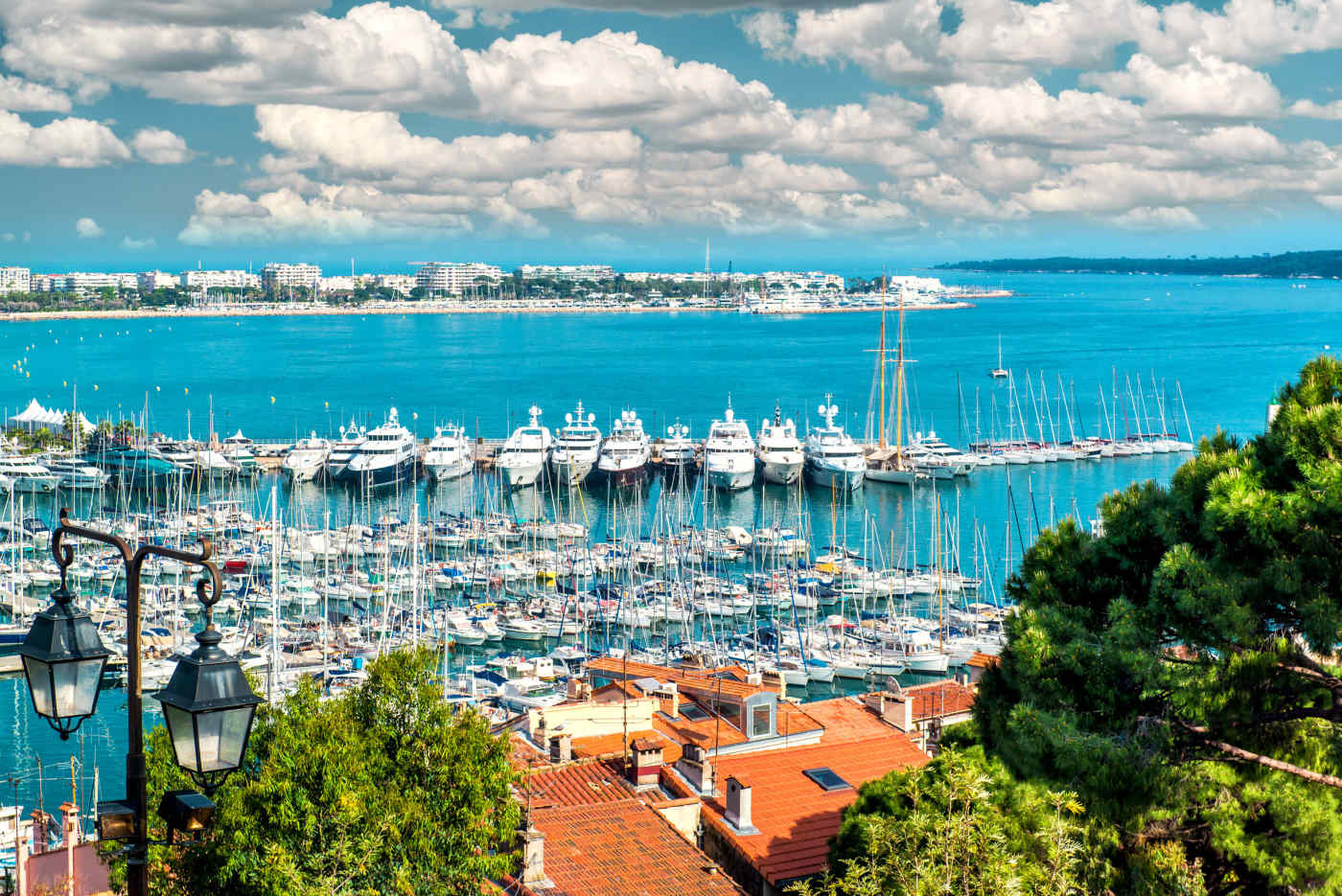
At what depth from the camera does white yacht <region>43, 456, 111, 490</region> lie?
163 feet

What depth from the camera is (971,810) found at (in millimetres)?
7695

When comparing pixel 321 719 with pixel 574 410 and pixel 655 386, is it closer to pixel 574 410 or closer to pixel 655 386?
pixel 574 410

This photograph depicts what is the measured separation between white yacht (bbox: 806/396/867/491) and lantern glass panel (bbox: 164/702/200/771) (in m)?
47.8

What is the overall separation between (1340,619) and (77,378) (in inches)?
4005

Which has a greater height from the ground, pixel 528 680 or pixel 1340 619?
pixel 1340 619

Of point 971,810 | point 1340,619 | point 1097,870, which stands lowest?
point 1097,870

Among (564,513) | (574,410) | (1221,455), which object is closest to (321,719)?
(1221,455)

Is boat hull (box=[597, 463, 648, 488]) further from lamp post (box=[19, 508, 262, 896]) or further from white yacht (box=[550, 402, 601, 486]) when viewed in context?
lamp post (box=[19, 508, 262, 896])

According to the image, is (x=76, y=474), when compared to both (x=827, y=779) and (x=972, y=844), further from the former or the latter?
(x=972, y=844)

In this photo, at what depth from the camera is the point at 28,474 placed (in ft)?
162

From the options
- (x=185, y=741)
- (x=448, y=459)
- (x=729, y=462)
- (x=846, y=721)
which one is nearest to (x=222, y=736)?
(x=185, y=741)

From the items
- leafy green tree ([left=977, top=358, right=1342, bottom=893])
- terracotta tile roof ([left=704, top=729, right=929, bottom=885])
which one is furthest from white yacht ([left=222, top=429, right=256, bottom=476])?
leafy green tree ([left=977, top=358, right=1342, bottom=893])

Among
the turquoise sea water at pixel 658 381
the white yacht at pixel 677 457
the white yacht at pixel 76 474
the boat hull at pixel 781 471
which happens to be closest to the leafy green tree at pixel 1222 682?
the turquoise sea water at pixel 658 381

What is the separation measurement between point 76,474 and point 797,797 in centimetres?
4394
